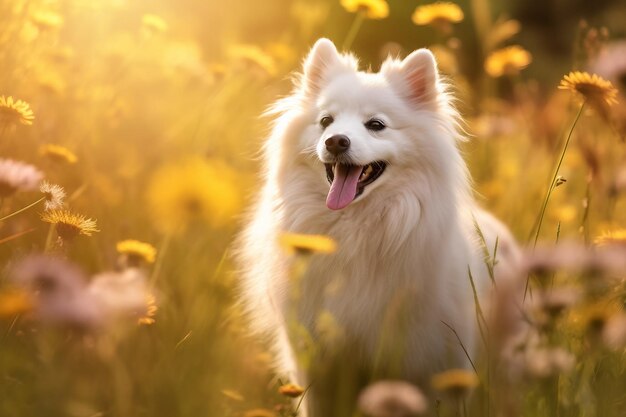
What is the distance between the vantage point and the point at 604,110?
2.71 meters

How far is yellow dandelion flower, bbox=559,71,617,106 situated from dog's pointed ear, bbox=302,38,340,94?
128 centimetres

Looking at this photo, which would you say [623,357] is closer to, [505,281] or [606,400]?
[606,400]

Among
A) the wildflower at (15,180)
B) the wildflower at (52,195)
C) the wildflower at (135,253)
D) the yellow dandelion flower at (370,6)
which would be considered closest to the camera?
the wildflower at (15,180)

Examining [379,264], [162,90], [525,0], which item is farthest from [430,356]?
[525,0]

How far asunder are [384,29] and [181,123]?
834 cm

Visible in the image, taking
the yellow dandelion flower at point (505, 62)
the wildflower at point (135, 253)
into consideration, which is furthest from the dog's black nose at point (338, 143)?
the yellow dandelion flower at point (505, 62)

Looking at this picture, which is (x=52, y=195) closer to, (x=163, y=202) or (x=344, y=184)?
(x=163, y=202)

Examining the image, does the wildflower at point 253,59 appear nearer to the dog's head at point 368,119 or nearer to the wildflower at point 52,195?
the dog's head at point 368,119

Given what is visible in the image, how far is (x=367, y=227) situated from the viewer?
3375mm

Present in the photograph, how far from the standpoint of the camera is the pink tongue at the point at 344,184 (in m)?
3.32

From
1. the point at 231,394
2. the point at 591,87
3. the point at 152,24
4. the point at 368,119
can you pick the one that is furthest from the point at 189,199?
the point at 152,24

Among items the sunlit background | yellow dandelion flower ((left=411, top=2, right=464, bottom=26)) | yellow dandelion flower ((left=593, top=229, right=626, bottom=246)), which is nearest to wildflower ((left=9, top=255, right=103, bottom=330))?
the sunlit background

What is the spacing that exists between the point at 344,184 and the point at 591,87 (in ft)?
3.57

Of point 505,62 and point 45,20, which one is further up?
point 505,62
